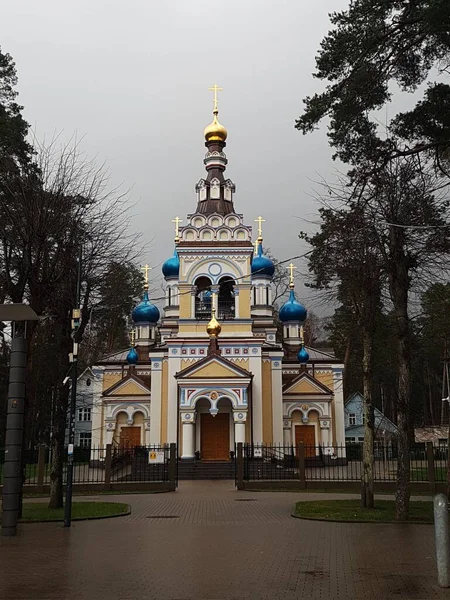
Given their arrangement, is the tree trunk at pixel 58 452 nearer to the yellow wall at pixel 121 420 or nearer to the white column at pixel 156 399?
the white column at pixel 156 399

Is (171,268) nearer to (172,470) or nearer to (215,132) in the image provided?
(215,132)

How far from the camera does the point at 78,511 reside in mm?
15523

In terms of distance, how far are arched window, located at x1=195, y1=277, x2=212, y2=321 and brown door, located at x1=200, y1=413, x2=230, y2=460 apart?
5290mm

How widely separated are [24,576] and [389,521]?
7967mm

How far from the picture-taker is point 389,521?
43.8ft

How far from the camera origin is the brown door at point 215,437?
3164 cm

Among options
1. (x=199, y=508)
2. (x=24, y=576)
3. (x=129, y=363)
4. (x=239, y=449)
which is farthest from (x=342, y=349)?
(x=24, y=576)

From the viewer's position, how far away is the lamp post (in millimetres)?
12237

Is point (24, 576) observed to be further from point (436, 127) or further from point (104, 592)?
point (436, 127)

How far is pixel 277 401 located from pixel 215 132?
1585cm

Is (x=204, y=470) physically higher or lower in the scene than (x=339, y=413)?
lower

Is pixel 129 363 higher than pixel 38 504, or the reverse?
pixel 129 363

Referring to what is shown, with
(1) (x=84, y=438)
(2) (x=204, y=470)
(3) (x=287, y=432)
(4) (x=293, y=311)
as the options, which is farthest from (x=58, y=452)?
(1) (x=84, y=438)

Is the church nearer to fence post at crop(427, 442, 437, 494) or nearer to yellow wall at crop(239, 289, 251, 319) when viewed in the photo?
yellow wall at crop(239, 289, 251, 319)
